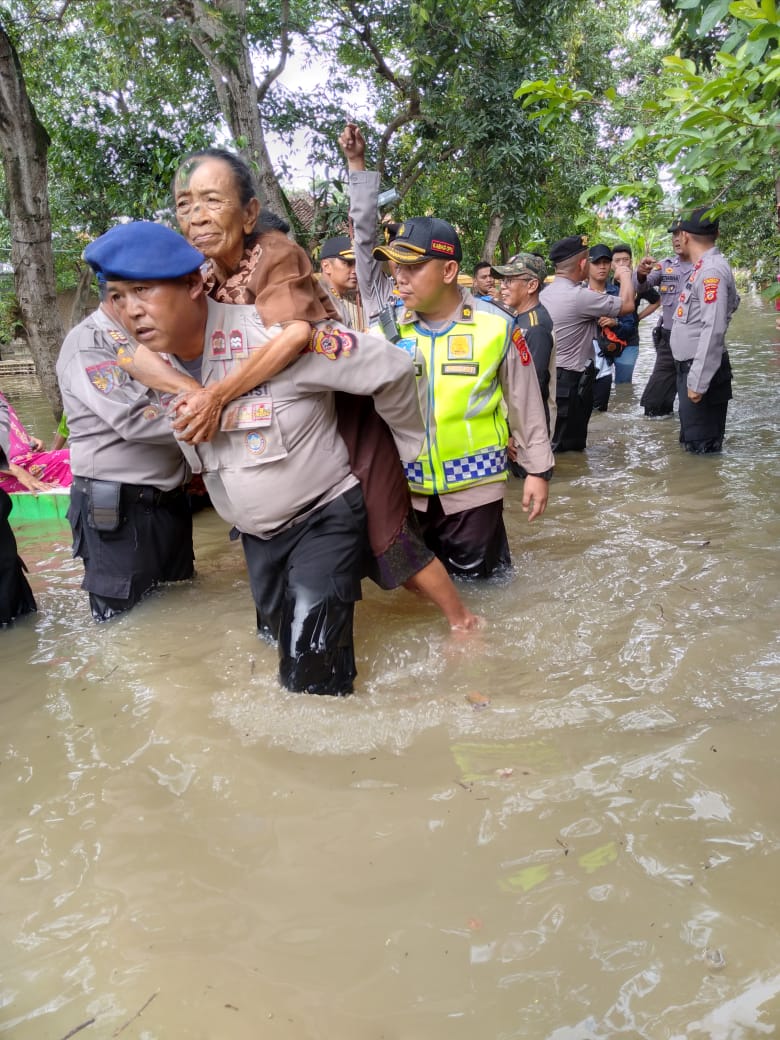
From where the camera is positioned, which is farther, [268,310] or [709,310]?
[709,310]

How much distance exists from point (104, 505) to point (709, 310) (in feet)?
14.9

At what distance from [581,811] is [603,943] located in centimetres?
45

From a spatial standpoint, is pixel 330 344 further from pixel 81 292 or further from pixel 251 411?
pixel 81 292

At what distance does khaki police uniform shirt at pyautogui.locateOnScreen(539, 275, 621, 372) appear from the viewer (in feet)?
20.4

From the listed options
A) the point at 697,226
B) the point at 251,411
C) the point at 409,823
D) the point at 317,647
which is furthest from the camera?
the point at 697,226

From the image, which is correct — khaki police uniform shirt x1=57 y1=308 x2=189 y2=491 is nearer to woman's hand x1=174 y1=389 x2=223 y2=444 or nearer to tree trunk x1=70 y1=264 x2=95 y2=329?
woman's hand x1=174 y1=389 x2=223 y2=444

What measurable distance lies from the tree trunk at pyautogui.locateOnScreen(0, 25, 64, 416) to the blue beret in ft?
21.2

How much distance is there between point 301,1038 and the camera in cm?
161

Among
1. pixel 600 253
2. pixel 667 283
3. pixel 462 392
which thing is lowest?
pixel 462 392

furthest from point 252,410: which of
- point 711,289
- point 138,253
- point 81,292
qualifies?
point 81,292

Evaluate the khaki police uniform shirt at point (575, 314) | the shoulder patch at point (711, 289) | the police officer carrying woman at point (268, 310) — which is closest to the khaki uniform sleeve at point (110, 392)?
the police officer carrying woman at point (268, 310)

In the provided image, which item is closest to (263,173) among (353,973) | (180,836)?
(180,836)

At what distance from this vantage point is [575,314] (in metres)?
6.31

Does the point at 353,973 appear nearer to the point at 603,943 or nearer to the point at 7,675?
the point at 603,943
